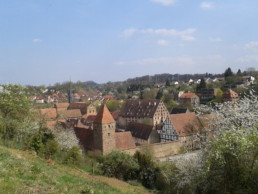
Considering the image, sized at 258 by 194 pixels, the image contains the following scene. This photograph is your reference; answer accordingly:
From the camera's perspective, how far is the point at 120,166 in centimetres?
2236

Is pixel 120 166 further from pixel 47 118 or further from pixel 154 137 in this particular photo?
pixel 47 118

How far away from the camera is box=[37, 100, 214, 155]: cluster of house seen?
32.3 metres

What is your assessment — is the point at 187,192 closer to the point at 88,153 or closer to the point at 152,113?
the point at 88,153

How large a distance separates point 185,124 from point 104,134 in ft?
48.2

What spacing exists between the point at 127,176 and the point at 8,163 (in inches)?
563

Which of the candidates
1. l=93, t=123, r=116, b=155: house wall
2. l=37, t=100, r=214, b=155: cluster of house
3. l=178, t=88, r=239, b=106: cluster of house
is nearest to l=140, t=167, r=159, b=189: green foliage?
l=37, t=100, r=214, b=155: cluster of house

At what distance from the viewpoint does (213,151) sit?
485 inches

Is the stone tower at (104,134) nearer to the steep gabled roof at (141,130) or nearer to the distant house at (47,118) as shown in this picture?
the distant house at (47,118)

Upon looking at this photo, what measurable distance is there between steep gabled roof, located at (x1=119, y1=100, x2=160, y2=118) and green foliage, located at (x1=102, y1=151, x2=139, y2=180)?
30884 millimetres

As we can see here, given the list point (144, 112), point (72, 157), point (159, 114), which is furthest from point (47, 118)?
point (72, 157)

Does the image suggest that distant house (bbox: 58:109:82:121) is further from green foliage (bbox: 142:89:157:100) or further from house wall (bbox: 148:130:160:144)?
green foliage (bbox: 142:89:157:100)

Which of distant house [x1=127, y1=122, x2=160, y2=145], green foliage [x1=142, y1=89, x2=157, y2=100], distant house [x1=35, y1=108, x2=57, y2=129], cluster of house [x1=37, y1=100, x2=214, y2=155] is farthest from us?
green foliage [x1=142, y1=89, x2=157, y2=100]

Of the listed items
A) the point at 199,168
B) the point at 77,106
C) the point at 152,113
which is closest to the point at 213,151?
the point at 199,168

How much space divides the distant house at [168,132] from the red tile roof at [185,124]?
535 millimetres
